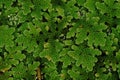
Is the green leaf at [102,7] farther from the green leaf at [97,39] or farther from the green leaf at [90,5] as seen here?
the green leaf at [97,39]

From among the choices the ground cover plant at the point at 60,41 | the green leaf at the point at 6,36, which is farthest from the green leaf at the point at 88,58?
the green leaf at the point at 6,36

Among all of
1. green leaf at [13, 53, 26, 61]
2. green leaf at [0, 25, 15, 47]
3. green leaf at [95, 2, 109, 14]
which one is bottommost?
green leaf at [13, 53, 26, 61]

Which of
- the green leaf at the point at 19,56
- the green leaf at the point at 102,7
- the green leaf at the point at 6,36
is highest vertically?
the green leaf at the point at 102,7

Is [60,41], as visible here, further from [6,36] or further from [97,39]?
[6,36]

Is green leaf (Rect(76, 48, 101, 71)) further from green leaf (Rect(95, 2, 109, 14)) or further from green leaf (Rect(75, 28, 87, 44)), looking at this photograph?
green leaf (Rect(95, 2, 109, 14))

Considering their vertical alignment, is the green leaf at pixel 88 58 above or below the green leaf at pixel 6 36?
below

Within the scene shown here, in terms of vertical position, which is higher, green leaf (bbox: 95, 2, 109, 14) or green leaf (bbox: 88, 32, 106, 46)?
green leaf (bbox: 95, 2, 109, 14)

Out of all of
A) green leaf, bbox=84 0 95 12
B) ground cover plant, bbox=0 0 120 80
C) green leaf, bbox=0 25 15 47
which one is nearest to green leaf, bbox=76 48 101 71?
ground cover plant, bbox=0 0 120 80

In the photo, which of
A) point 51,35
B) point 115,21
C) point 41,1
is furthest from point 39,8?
point 115,21

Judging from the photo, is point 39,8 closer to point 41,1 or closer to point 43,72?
point 41,1
